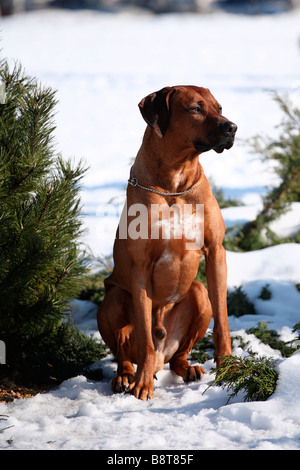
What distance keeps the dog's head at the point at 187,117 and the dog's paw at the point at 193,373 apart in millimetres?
1304

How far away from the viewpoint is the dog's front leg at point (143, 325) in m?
3.22

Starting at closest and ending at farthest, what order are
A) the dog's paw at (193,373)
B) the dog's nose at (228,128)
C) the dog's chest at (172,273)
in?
the dog's nose at (228,128), the dog's chest at (172,273), the dog's paw at (193,373)

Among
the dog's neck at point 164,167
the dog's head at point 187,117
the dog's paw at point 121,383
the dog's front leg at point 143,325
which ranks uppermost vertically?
the dog's head at point 187,117

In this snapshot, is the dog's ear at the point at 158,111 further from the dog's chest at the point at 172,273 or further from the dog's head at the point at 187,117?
the dog's chest at the point at 172,273

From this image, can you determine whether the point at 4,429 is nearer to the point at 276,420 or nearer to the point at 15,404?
the point at 15,404

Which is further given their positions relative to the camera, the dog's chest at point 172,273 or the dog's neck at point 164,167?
the dog's chest at point 172,273

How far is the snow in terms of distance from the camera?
254 centimetres

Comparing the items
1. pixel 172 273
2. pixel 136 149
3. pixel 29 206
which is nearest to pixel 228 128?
pixel 172 273

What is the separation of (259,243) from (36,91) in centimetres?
340

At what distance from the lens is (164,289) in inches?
133

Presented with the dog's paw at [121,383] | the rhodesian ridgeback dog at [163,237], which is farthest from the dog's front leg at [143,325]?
the dog's paw at [121,383]

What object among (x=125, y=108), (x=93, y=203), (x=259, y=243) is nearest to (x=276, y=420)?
(x=259, y=243)

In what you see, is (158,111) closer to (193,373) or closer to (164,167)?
(164,167)

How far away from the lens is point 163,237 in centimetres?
321
